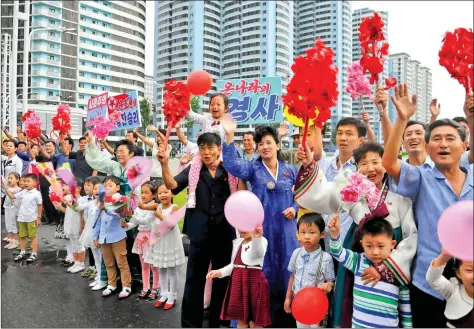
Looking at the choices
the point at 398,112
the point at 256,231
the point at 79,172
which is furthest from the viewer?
the point at 79,172

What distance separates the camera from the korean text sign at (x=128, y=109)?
23.1ft

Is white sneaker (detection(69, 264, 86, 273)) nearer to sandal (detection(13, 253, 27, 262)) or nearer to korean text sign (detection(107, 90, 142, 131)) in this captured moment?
sandal (detection(13, 253, 27, 262))

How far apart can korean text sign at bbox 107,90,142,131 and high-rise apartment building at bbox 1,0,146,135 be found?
4983 centimetres

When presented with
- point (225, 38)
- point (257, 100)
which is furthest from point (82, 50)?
point (257, 100)

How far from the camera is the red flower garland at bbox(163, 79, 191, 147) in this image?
321 cm

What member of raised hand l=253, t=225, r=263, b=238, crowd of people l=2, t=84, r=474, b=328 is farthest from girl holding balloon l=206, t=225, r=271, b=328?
raised hand l=253, t=225, r=263, b=238

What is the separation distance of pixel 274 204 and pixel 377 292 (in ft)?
4.08

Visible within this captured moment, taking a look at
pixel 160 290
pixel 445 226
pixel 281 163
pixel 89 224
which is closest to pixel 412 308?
pixel 445 226

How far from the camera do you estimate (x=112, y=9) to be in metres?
65.8

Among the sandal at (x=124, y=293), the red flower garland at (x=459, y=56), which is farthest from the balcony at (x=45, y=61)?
the red flower garland at (x=459, y=56)

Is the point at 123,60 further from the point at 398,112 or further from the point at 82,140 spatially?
the point at 398,112

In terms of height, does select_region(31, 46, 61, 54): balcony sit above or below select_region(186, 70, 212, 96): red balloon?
above

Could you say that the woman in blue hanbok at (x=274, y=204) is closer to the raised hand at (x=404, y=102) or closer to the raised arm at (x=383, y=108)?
the raised arm at (x=383, y=108)

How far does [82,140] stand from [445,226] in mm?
6100
